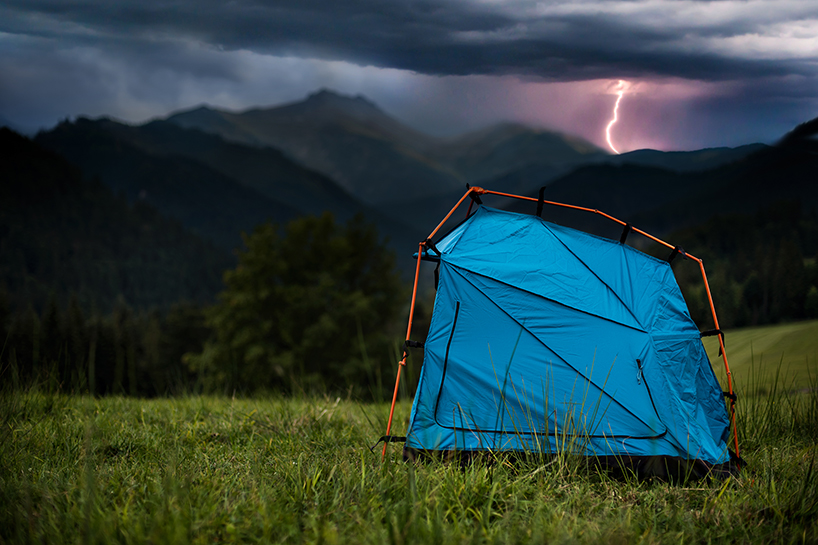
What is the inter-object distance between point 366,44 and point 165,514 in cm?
812

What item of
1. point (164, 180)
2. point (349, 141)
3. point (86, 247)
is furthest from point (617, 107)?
point (164, 180)

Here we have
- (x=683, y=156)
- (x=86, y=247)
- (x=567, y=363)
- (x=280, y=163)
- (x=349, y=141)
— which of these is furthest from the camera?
(x=280, y=163)

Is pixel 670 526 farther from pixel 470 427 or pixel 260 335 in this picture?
pixel 260 335

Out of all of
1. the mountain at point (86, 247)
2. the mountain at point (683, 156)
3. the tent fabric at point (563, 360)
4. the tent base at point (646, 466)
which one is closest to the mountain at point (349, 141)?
the mountain at point (683, 156)

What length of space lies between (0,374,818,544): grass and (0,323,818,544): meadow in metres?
0.01

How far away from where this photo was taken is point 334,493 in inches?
87.0

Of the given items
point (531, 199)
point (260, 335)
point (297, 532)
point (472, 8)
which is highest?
point (472, 8)

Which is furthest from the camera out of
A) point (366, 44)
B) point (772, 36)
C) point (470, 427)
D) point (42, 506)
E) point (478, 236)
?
point (366, 44)

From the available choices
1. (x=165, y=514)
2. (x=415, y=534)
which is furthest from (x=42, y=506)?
(x=415, y=534)

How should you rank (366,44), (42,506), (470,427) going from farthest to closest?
1. (366,44)
2. (470,427)
3. (42,506)

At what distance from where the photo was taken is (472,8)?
233 inches

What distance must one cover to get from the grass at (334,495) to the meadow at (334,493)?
0.01 m

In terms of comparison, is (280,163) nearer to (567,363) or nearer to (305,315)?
(305,315)

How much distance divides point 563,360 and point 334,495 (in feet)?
5.71
